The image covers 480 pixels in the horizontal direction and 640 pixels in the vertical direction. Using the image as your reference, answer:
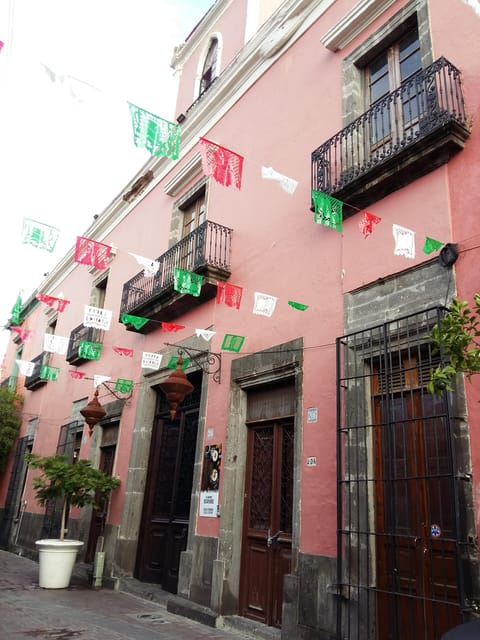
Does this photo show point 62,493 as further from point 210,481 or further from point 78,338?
point 78,338

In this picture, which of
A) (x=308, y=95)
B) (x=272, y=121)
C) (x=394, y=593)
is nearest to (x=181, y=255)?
(x=272, y=121)

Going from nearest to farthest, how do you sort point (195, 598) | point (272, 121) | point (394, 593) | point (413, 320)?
1. point (394, 593)
2. point (413, 320)
3. point (195, 598)
4. point (272, 121)

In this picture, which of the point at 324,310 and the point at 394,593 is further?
the point at 324,310

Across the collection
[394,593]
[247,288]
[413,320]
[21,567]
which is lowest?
[21,567]

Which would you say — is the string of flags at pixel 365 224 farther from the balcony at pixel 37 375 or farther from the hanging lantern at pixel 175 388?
the balcony at pixel 37 375

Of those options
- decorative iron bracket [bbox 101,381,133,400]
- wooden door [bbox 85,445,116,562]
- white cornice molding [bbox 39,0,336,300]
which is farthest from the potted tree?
white cornice molding [bbox 39,0,336,300]

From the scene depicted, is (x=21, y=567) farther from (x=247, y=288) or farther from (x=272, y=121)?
(x=272, y=121)

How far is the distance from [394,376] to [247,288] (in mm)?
2955

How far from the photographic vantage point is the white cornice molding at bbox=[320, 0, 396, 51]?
6512 millimetres

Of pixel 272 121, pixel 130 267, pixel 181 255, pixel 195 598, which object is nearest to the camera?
pixel 195 598

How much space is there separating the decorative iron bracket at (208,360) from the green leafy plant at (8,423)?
1111cm

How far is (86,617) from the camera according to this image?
6.20 m

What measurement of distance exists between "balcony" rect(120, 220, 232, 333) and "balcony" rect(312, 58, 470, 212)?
7.01ft

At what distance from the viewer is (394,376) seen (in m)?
5.21
